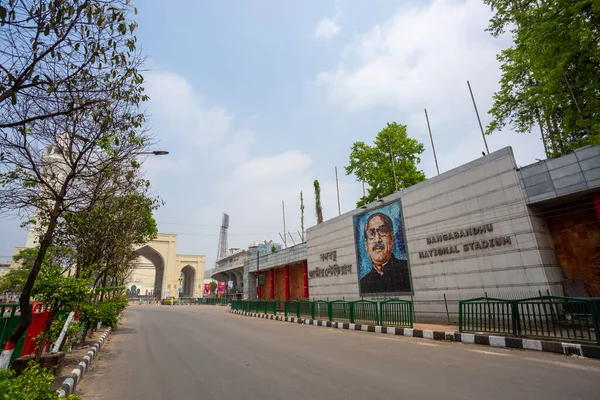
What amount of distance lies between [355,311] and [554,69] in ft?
35.6

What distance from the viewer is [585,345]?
630 cm

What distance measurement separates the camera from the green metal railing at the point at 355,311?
11.3 meters

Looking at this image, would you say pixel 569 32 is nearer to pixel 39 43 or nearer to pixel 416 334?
pixel 416 334

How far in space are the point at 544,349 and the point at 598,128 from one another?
727cm

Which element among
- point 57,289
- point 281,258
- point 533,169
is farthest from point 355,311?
point 281,258

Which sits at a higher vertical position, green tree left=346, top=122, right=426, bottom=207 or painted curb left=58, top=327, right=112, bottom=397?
green tree left=346, top=122, right=426, bottom=207

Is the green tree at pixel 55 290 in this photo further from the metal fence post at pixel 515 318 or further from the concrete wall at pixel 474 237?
the concrete wall at pixel 474 237

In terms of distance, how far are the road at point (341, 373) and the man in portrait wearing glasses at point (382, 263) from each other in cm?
622

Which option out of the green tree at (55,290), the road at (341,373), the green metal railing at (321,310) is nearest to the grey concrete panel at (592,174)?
the road at (341,373)

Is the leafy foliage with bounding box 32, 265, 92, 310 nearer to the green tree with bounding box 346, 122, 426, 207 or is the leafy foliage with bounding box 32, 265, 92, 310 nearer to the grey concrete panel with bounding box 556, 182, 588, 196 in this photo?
the grey concrete panel with bounding box 556, 182, 588, 196

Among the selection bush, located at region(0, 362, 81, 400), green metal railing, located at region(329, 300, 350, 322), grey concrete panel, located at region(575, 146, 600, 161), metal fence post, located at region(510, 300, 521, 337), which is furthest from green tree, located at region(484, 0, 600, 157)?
bush, located at region(0, 362, 81, 400)

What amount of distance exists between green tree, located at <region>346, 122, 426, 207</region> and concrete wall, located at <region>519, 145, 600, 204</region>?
13137mm

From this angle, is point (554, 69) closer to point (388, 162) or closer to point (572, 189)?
point (572, 189)

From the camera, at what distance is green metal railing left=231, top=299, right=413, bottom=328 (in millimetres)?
11273
